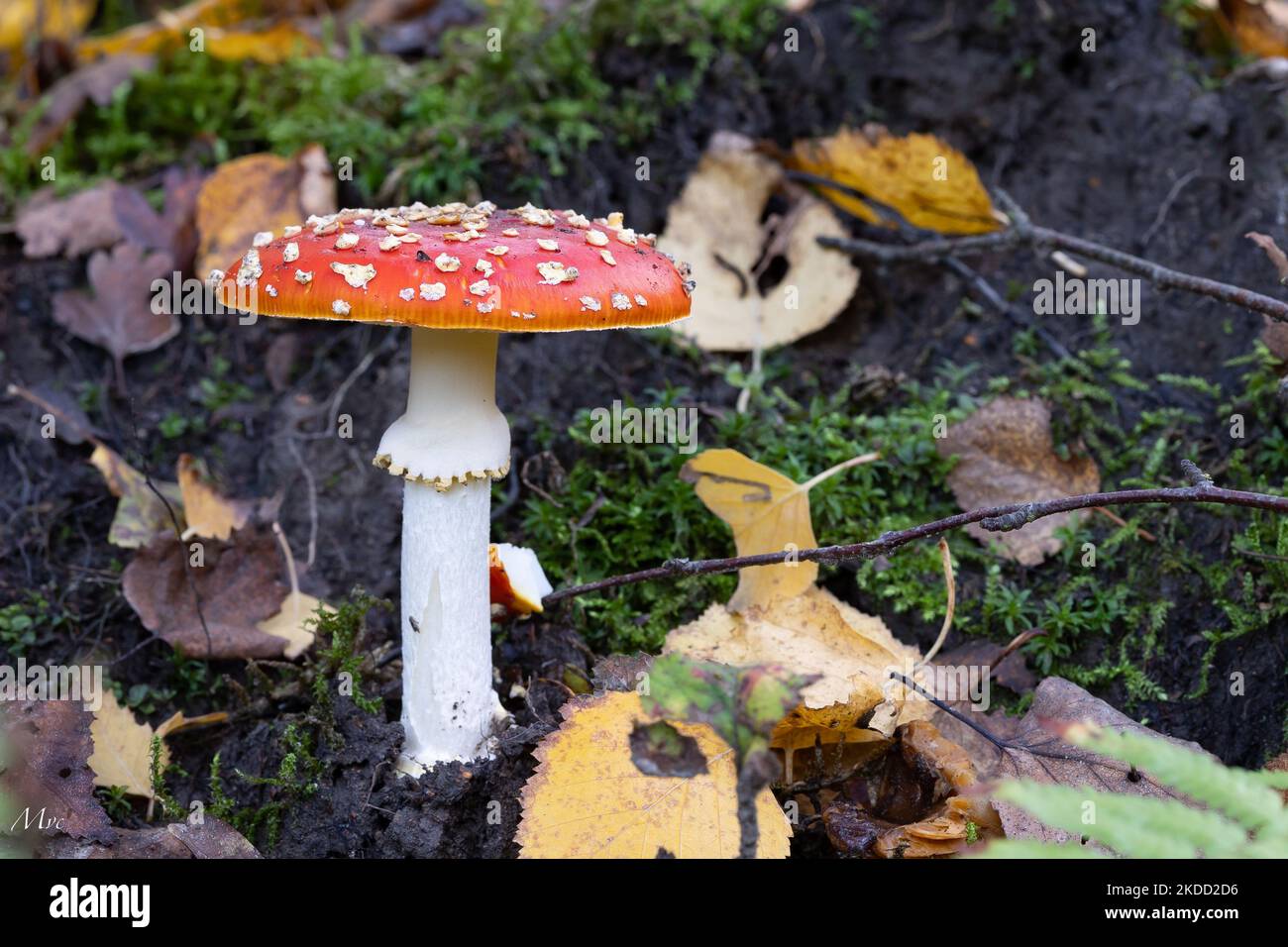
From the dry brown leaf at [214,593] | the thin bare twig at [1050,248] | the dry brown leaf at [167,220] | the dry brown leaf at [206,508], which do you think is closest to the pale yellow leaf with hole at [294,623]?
the dry brown leaf at [214,593]

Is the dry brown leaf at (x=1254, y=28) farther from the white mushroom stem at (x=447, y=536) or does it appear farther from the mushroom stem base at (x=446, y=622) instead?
the mushroom stem base at (x=446, y=622)

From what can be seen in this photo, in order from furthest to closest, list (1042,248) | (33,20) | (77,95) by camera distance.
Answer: (33,20), (77,95), (1042,248)

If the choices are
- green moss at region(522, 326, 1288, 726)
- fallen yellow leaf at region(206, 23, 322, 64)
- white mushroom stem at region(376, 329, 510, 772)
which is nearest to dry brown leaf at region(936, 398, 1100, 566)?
green moss at region(522, 326, 1288, 726)

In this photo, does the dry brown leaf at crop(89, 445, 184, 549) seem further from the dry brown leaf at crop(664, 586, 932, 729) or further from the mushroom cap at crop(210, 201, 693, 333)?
the dry brown leaf at crop(664, 586, 932, 729)

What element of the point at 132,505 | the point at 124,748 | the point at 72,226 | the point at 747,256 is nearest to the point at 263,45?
the point at 72,226

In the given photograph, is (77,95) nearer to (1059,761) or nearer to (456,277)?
(456,277)

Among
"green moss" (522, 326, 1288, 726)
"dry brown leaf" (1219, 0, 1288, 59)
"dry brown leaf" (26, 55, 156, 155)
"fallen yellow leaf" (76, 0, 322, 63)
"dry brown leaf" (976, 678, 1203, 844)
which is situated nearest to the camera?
"dry brown leaf" (976, 678, 1203, 844)
